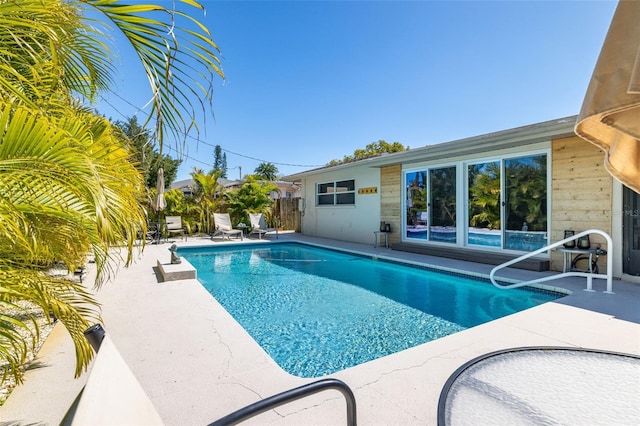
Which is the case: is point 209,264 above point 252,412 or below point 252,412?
below

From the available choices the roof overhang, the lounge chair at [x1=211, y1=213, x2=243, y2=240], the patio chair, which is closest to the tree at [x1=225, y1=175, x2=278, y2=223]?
the lounge chair at [x1=211, y1=213, x2=243, y2=240]

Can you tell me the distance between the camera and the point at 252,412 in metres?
1.15

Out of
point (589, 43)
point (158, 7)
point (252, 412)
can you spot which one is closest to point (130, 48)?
point (158, 7)

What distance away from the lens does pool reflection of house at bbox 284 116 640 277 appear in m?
6.32

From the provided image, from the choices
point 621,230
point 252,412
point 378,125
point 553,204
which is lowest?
point 252,412

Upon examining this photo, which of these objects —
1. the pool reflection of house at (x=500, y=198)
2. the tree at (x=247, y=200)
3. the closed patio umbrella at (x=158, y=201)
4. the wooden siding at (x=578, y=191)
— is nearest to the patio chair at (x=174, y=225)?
the closed patio umbrella at (x=158, y=201)

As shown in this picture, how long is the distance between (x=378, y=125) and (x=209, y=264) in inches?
644

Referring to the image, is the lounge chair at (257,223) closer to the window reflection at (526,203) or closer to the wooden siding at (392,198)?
the wooden siding at (392,198)

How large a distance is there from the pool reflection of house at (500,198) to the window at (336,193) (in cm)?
47

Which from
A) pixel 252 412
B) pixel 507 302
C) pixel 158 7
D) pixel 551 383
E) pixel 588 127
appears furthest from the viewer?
pixel 507 302

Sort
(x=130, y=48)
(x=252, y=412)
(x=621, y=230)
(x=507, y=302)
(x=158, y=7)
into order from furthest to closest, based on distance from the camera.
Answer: (x=621, y=230) → (x=507, y=302) → (x=130, y=48) → (x=158, y=7) → (x=252, y=412)

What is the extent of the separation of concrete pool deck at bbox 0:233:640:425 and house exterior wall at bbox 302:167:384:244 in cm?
754

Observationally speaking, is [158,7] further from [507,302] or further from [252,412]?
[507,302]

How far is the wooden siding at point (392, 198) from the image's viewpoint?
36.1 feet
